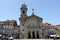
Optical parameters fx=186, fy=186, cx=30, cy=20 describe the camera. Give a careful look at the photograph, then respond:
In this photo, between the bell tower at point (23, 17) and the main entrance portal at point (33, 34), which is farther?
the bell tower at point (23, 17)

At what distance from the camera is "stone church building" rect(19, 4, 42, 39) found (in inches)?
1957

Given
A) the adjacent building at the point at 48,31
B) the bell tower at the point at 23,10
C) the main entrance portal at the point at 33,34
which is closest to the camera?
the main entrance portal at the point at 33,34

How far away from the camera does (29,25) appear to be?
5034 cm

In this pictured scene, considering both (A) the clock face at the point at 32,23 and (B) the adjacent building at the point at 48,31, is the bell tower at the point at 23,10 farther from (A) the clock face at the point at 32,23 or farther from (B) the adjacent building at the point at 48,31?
(B) the adjacent building at the point at 48,31

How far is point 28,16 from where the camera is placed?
50219mm

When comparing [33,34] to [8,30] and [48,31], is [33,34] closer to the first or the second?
[48,31]

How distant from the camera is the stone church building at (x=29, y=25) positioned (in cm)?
4972

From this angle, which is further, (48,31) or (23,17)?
(48,31)

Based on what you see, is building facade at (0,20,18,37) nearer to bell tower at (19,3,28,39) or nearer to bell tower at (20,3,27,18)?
bell tower at (19,3,28,39)

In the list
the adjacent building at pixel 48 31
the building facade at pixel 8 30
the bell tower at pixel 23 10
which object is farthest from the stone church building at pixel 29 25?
the adjacent building at pixel 48 31

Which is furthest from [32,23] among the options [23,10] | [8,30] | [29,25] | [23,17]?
[8,30]

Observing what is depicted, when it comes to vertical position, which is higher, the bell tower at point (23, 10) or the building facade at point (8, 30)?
the bell tower at point (23, 10)

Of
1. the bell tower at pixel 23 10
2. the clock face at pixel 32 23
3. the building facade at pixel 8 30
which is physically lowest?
the building facade at pixel 8 30

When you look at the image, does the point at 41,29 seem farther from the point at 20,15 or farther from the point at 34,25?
the point at 20,15
